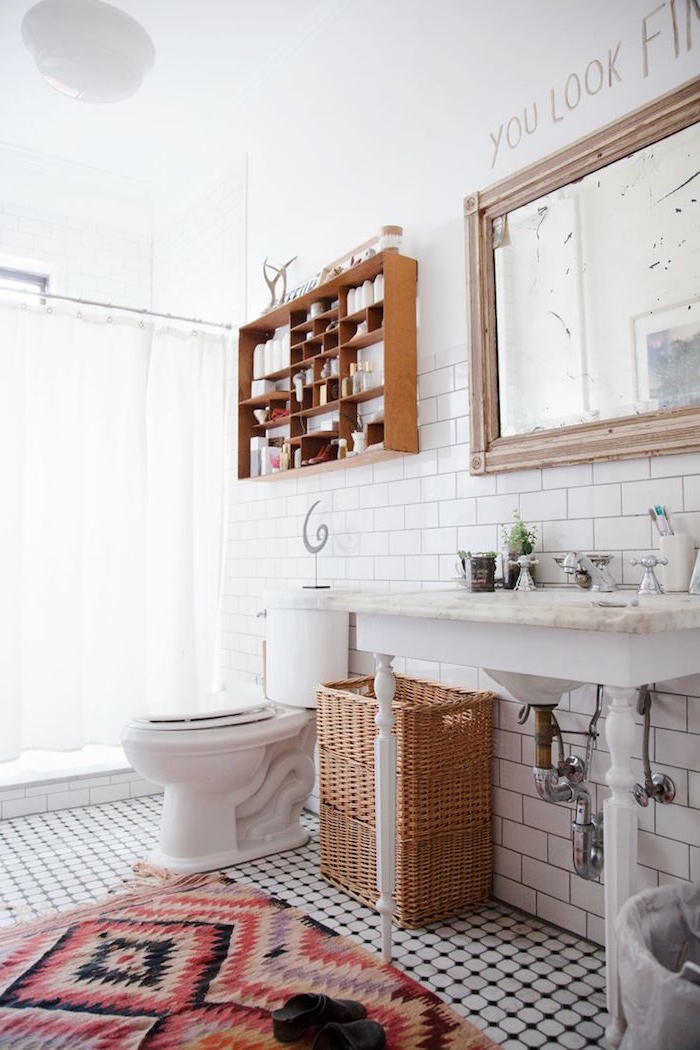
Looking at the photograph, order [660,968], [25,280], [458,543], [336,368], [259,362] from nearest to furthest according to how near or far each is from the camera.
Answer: [660,968] < [458,543] < [336,368] < [259,362] < [25,280]

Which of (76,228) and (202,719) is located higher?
(76,228)

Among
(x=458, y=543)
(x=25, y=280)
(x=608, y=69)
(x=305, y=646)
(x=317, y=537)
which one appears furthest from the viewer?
(x=25, y=280)

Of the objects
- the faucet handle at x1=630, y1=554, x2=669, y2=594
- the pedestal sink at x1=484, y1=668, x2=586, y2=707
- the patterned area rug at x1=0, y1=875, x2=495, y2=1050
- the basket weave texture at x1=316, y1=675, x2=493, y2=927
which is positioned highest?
the faucet handle at x1=630, y1=554, x2=669, y2=594

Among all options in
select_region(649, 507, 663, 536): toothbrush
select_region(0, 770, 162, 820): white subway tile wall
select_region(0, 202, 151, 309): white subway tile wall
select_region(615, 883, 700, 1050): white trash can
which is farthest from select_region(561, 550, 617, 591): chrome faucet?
select_region(0, 202, 151, 309): white subway tile wall

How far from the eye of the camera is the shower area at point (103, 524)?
124 inches

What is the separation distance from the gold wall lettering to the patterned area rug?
7.47 feet

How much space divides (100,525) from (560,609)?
249 cm

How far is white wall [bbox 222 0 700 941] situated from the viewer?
1.87 meters

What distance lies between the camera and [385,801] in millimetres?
1848

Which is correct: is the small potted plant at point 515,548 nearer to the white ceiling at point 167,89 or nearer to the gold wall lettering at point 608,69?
the gold wall lettering at point 608,69

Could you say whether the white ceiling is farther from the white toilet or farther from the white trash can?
the white trash can

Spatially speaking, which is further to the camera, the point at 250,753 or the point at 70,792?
the point at 70,792

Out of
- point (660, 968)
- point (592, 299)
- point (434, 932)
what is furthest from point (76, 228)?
point (660, 968)

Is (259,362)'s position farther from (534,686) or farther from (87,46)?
(534,686)
